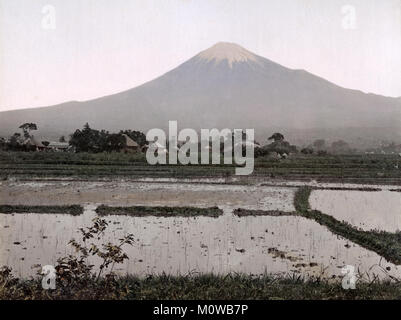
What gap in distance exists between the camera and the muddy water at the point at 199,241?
4297mm

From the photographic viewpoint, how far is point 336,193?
9.16 metres

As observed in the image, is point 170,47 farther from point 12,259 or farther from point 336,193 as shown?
point 336,193

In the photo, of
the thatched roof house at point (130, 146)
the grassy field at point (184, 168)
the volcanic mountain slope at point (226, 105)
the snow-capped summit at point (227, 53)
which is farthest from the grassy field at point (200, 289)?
the volcanic mountain slope at point (226, 105)

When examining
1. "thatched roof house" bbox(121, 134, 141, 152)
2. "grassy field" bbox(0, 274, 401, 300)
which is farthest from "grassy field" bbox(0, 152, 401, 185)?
"grassy field" bbox(0, 274, 401, 300)

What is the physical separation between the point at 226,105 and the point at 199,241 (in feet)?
48.4

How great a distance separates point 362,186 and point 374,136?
7.29m

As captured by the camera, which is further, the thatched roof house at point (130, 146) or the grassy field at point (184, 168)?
the thatched roof house at point (130, 146)

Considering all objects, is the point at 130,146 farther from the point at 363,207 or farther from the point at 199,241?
the point at 199,241

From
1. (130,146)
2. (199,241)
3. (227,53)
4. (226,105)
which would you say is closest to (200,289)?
(199,241)

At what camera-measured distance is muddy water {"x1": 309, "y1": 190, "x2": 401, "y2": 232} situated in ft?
21.2

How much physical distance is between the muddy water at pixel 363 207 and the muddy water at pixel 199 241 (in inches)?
27.7

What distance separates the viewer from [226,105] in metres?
19.4

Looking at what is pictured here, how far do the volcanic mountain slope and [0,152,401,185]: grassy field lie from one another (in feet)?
6.75

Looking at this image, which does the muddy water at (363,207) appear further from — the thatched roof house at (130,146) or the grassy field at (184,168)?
the thatched roof house at (130,146)
